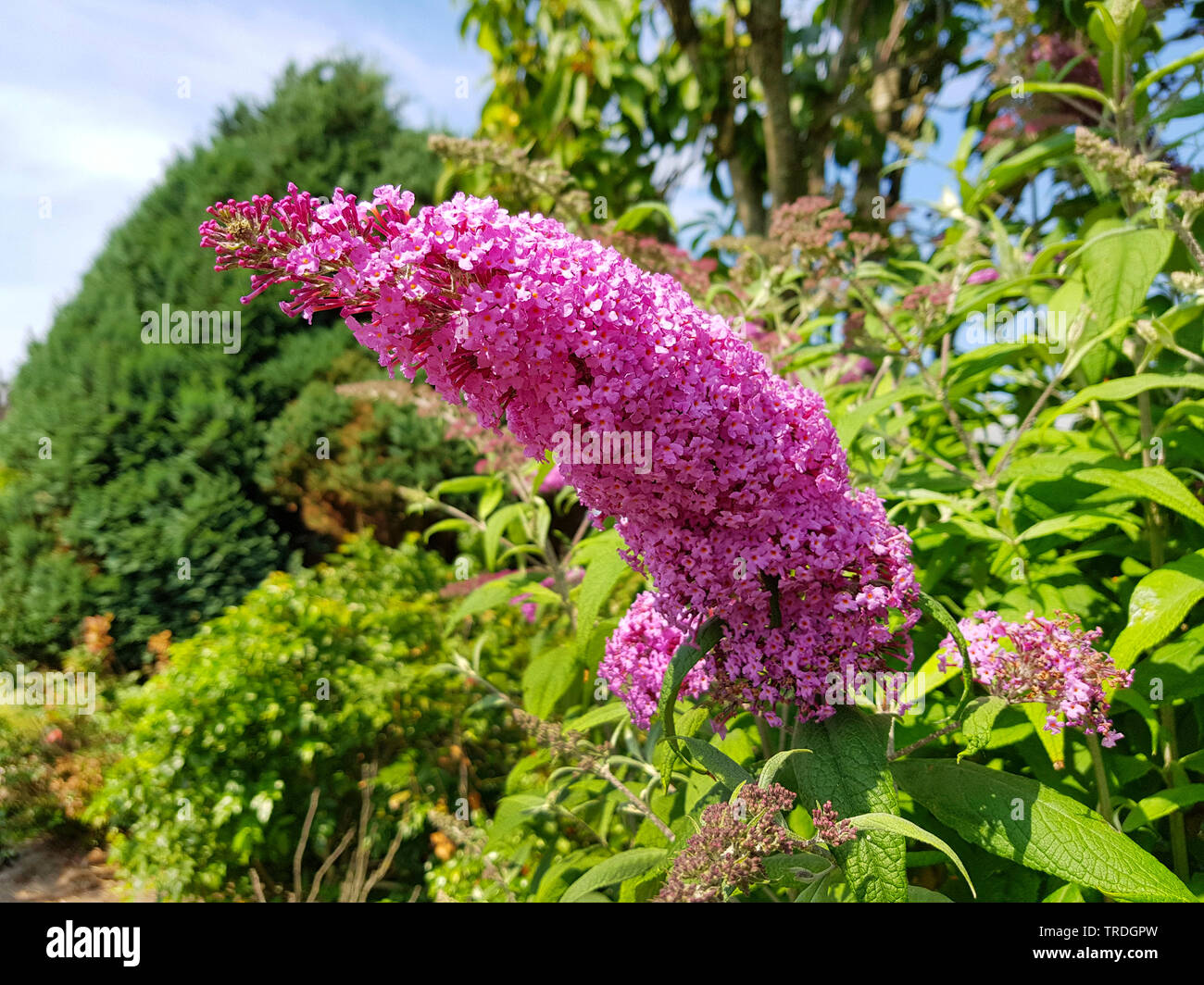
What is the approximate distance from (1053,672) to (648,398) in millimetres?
776

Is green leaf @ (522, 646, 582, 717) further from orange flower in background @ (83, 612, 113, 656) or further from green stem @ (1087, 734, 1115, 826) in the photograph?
orange flower in background @ (83, 612, 113, 656)

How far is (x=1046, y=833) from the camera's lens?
49.2 inches

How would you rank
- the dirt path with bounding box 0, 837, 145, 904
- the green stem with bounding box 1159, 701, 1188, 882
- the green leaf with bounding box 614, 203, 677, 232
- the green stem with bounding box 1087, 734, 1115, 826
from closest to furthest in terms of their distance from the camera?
the green stem with bounding box 1087, 734, 1115, 826, the green stem with bounding box 1159, 701, 1188, 882, the green leaf with bounding box 614, 203, 677, 232, the dirt path with bounding box 0, 837, 145, 904

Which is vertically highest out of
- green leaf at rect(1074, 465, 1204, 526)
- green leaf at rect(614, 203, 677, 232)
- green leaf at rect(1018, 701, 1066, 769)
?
green leaf at rect(614, 203, 677, 232)

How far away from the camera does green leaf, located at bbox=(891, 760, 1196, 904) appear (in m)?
1.21

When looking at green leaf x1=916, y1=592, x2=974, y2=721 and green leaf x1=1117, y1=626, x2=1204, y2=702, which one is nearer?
green leaf x1=916, y1=592, x2=974, y2=721

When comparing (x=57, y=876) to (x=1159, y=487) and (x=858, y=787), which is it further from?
(x=1159, y=487)

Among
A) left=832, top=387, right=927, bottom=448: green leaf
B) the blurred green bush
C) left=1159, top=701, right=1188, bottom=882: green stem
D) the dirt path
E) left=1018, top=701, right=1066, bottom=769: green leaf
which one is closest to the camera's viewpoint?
left=1018, top=701, right=1066, bottom=769: green leaf

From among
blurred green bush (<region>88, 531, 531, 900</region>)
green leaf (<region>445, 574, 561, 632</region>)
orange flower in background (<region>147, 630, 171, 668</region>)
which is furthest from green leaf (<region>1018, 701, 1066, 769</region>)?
orange flower in background (<region>147, 630, 171, 668</region>)

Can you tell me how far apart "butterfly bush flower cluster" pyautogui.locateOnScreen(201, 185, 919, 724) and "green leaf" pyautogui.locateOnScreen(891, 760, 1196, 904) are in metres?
0.23

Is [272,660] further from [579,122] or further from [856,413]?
[579,122]

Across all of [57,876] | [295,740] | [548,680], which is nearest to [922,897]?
[548,680]
